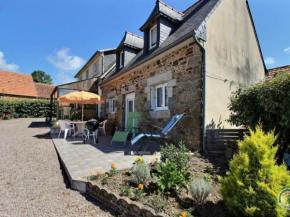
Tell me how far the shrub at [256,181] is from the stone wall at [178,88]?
116 inches

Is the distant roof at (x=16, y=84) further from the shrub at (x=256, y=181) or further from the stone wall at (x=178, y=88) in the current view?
the shrub at (x=256, y=181)

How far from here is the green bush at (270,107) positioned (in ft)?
11.5

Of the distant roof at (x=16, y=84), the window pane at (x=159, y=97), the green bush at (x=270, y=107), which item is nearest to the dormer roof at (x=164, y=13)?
the window pane at (x=159, y=97)

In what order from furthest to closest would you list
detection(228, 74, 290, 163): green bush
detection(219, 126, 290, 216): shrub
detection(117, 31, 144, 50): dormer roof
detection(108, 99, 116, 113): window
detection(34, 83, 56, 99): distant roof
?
detection(34, 83, 56, 99): distant roof < detection(108, 99, 116, 113): window < detection(117, 31, 144, 50): dormer roof < detection(228, 74, 290, 163): green bush < detection(219, 126, 290, 216): shrub

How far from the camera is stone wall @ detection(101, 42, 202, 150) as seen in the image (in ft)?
16.0

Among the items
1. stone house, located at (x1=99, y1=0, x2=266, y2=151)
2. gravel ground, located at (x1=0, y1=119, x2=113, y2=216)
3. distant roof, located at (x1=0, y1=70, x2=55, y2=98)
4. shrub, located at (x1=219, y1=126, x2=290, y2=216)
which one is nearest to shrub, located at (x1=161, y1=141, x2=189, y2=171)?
shrub, located at (x1=219, y1=126, x2=290, y2=216)

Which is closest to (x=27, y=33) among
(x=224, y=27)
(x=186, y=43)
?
(x=186, y=43)

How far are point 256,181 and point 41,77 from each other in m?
55.8

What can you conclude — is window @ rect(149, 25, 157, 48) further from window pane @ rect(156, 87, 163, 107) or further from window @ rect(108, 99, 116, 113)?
window @ rect(108, 99, 116, 113)

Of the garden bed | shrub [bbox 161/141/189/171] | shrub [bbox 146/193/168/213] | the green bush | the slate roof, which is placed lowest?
the garden bed

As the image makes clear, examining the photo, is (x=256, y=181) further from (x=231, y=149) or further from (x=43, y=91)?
(x=43, y=91)

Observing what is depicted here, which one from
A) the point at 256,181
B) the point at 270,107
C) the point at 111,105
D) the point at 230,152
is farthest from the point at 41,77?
the point at 256,181

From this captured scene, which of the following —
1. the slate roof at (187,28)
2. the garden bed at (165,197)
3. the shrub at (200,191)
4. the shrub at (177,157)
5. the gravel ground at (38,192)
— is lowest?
the gravel ground at (38,192)

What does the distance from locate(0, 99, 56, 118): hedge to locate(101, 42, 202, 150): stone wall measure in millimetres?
14326
